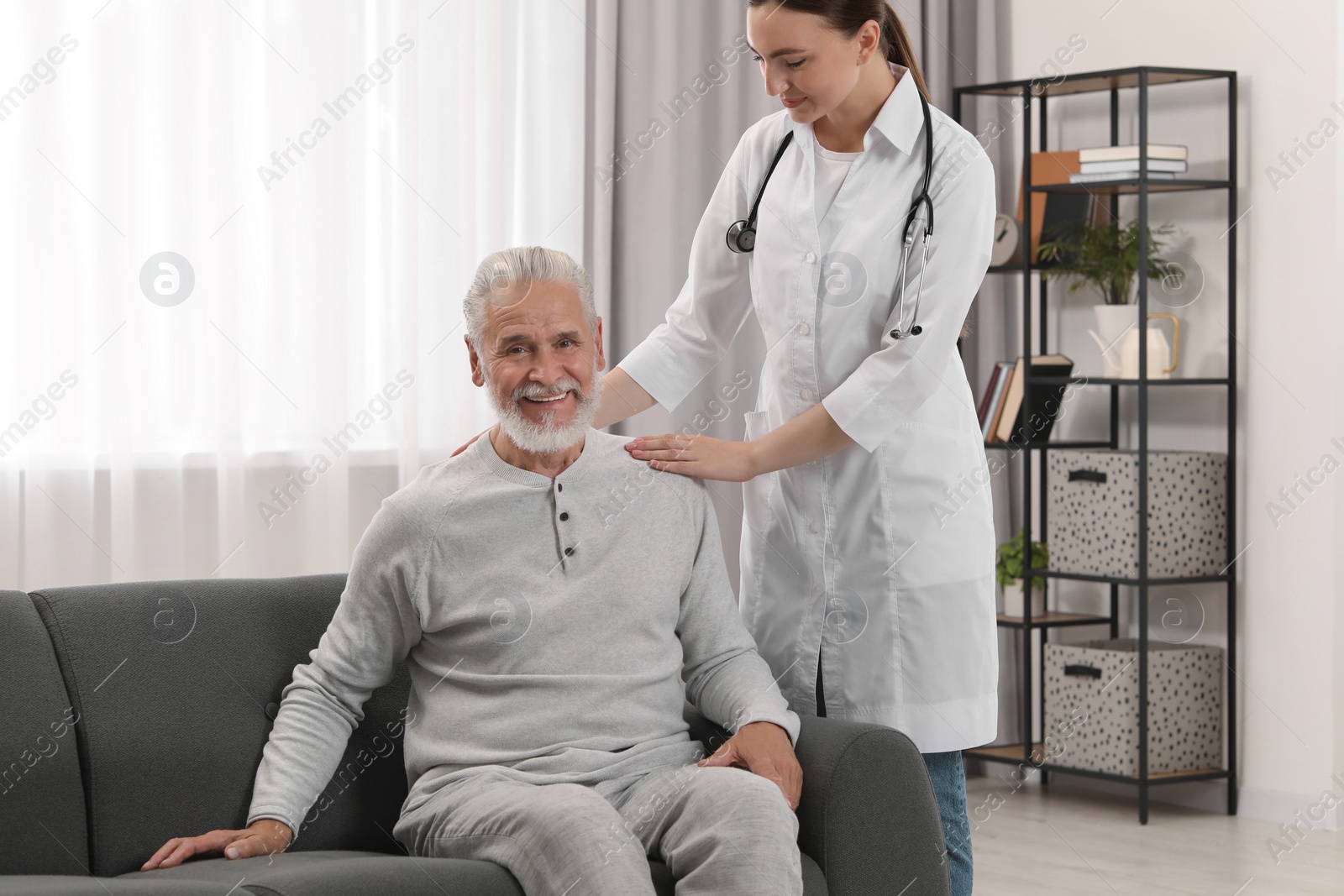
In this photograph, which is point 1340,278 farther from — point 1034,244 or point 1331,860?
point 1331,860

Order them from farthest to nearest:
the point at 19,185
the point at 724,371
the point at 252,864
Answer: the point at 724,371 < the point at 19,185 < the point at 252,864

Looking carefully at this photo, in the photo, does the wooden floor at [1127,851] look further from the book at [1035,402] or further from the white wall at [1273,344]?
the book at [1035,402]

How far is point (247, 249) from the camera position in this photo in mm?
2992

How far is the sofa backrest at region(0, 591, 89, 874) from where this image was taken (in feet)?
5.87

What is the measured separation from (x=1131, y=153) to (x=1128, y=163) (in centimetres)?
3

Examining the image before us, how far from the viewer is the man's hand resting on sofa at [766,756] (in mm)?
1792

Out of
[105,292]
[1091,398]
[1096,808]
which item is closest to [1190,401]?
[1091,398]

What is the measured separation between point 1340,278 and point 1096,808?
145 cm

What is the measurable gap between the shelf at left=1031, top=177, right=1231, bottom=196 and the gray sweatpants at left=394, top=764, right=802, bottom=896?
93.8 inches

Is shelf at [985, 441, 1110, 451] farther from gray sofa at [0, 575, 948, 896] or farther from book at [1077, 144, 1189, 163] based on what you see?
gray sofa at [0, 575, 948, 896]

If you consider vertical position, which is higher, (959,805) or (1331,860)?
(959,805)

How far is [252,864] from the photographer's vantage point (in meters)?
1.72

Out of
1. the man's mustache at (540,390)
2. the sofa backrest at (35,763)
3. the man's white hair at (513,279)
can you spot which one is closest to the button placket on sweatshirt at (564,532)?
the man's mustache at (540,390)

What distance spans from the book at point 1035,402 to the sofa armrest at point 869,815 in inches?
84.7
